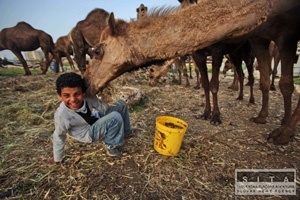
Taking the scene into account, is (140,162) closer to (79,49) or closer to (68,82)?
(68,82)

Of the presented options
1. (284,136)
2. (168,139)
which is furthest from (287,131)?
(168,139)

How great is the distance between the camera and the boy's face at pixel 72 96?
2369 millimetres

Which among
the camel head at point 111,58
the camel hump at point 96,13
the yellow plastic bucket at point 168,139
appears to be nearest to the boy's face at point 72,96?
the camel head at point 111,58

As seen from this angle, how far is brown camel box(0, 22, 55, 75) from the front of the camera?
12.1 meters

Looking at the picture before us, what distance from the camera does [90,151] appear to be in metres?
2.93

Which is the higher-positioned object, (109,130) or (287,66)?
(287,66)

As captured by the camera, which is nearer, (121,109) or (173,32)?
(173,32)

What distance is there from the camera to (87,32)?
8242 mm

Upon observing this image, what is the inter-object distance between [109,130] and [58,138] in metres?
0.64

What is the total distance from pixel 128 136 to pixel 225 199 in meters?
1.79

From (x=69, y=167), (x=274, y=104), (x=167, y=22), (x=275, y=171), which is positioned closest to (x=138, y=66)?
(x=167, y=22)

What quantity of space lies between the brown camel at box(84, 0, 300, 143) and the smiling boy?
0.79 ft

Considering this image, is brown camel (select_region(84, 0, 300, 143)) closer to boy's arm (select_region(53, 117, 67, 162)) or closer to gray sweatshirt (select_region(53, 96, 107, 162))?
gray sweatshirt (select_region(53, 96, 107, 162))

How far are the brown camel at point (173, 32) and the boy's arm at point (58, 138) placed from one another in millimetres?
538
